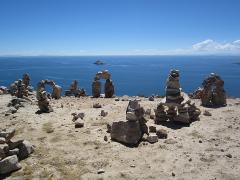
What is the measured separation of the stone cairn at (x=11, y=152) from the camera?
18.3 metres

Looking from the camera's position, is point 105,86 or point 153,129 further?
point 105,86

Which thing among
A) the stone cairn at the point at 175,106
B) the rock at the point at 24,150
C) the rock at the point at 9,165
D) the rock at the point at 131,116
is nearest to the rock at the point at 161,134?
the rock at the point at 131,116

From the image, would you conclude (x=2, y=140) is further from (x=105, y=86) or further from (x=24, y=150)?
(x=105, y=86)

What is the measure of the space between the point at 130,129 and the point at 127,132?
315 millimetres

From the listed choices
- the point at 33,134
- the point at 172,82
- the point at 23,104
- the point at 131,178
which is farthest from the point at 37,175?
the point at 23,104

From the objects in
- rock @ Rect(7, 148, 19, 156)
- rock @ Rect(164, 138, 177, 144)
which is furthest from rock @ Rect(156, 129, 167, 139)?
rock @ Rect(7, 148, 19, 156)

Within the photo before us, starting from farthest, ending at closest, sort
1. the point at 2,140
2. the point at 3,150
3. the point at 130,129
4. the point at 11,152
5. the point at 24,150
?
the point at 130,129, the point at 24,150, the point at 11,152, the point at 2,140, the point at 3,150

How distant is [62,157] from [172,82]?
12677mm

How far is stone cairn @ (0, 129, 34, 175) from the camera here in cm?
1834

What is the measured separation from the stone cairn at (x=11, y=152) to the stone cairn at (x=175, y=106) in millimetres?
11766

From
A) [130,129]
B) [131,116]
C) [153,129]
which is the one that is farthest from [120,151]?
[153,129]

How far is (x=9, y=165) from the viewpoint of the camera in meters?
18.4

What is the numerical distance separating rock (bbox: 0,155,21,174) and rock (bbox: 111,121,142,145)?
7261 mm

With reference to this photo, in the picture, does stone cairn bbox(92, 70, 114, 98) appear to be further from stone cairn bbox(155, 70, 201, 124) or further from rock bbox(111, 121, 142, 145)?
rock bbox(111, 121, 142, 145)
